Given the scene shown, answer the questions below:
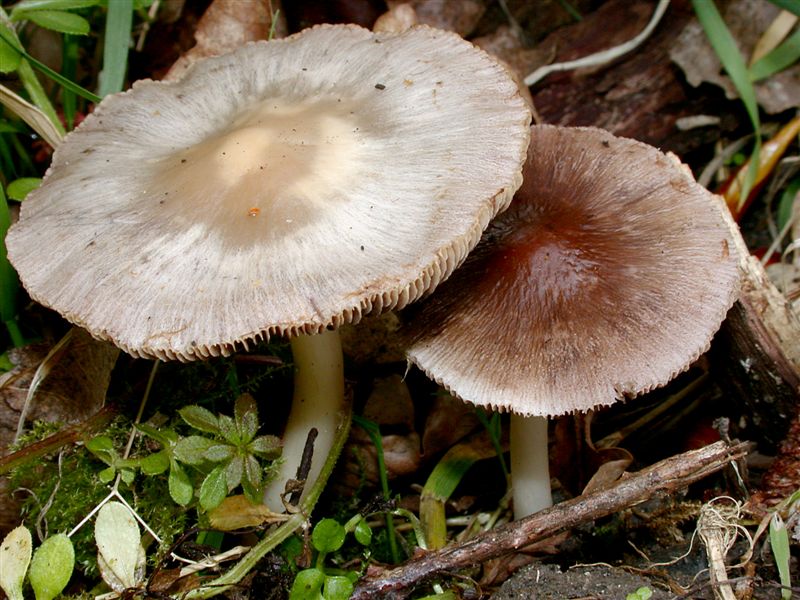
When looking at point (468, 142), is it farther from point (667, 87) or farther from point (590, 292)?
point (667, 87)

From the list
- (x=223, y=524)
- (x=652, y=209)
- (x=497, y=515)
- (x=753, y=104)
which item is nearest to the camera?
(x=223, y=524)

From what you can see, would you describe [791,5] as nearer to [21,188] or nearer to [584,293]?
[584,293]

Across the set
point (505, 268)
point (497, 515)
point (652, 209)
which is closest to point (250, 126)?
point (505, 268)

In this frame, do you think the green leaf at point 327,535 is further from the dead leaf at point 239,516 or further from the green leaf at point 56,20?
the green leaf at point 56,20

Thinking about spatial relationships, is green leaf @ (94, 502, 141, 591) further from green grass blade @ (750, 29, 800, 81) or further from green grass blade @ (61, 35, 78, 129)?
green grass blade @ (750, 29, 800, 81)

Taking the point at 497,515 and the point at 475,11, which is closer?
A: the point at 497,515
